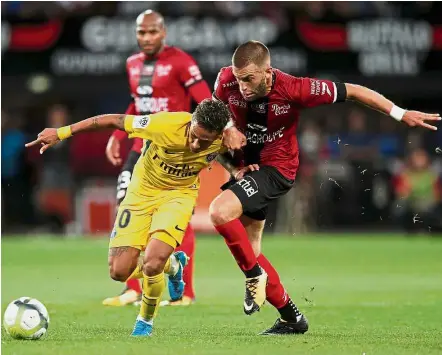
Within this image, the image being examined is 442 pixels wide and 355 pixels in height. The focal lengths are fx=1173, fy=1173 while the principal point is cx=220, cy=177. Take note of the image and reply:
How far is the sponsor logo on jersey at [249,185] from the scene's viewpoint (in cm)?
854

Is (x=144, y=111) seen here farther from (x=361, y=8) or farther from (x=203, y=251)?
(x=361, y=8)

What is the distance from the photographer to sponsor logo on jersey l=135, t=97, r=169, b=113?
11266 mm

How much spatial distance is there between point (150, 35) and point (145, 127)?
282 cm

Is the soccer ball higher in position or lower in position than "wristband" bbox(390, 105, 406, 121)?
lower

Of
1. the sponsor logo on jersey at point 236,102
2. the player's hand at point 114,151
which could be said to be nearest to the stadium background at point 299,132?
the player's hand at point 114,151

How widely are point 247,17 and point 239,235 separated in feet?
44.1

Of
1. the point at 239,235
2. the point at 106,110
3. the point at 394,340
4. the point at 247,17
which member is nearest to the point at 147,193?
the point at 239,235

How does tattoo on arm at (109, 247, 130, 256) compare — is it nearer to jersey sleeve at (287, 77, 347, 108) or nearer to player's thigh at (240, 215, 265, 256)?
player's thigh at (240, 215, 265, 256)

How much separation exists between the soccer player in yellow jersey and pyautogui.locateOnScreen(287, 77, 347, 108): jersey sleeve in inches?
24.4

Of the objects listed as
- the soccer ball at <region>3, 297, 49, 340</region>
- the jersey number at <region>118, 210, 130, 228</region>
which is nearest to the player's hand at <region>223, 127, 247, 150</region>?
the jersey number at <region>118, 210, 130, 228</region>

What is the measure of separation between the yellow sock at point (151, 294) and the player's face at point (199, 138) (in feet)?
3.16

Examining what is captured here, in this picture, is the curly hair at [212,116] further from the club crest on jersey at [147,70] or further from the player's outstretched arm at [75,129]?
the club crest on jersey at [147,70]

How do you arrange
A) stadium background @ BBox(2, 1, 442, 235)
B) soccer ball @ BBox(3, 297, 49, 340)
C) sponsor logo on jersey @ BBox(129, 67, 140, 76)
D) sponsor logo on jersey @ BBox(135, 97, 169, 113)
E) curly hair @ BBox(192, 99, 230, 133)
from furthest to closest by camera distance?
stadium background @ BBox(2, 1, 442, 235) → sponsor logo on jersey @ BBox(129, 67, 140, 76) → sponsor logo on jersey @ BBox(135, 97, 169, 113) → soccer ball @ BBox(3, 297, 49, 340) → curly hair @ BBox(192, 99, 230, 133)

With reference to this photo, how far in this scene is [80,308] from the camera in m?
10.9
